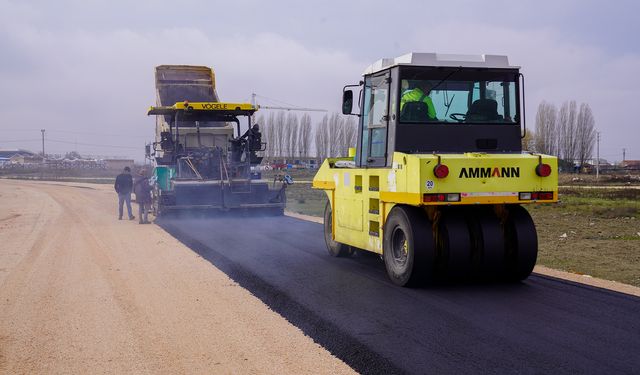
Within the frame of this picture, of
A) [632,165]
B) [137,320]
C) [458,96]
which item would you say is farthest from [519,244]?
[632,165]

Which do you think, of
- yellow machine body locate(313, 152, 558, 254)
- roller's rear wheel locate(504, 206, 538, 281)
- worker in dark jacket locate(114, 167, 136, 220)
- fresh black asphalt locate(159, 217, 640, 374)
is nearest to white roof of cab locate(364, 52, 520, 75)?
yellow machine body locate(313, 152, 558, 254)

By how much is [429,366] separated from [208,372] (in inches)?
63.9

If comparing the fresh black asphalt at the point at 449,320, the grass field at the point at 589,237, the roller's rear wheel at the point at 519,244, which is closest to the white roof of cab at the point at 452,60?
the roller's rear wheel at the point at 519,244

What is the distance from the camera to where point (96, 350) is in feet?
18.9

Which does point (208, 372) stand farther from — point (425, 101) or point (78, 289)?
point (425, 101)

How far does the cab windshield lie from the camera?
862 cm

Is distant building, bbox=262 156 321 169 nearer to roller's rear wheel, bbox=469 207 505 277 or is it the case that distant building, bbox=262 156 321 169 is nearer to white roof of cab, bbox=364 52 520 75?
white roof of cab, bbox=364 52 520 75

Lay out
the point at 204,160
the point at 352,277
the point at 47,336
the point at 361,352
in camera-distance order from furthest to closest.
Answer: the point at 204,160 → the point at 352,277 → the point at 47,336 → the point at 361,352

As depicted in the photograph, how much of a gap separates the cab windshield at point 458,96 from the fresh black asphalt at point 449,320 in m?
2.06

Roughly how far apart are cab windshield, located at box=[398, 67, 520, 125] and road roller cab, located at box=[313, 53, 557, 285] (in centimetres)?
1

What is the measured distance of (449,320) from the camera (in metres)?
6.51

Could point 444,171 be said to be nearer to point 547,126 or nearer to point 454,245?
point 454,245

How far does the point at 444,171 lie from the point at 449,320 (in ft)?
5.80

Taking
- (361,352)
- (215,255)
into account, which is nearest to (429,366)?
(361,352)
